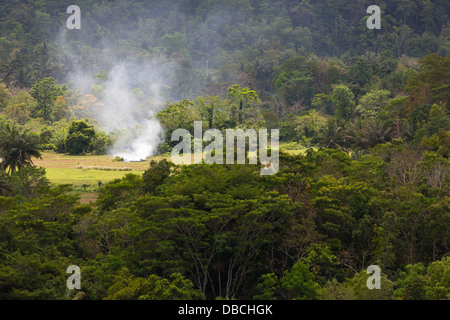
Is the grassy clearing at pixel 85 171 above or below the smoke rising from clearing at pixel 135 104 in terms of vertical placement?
below

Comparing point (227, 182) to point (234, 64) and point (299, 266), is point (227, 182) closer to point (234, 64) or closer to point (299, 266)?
point (299, 266)

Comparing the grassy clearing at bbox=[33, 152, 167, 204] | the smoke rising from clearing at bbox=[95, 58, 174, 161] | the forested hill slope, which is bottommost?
the grassy clearing at bbox=[33, 152, 167, 204]

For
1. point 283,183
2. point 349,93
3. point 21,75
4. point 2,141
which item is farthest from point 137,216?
point 21,75

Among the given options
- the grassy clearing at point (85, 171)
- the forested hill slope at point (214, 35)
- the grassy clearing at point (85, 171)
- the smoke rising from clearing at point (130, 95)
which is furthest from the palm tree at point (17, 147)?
the forested hill slope at point (214, 35)

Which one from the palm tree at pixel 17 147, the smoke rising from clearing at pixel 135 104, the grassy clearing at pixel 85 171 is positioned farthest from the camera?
the smoke rising from clearing at pixel 135 104

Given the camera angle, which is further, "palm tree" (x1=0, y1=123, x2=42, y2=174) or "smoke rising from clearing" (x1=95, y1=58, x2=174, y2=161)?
"smoke rising from clearing" (x1=95, y1=58, x2=174, y2=161)

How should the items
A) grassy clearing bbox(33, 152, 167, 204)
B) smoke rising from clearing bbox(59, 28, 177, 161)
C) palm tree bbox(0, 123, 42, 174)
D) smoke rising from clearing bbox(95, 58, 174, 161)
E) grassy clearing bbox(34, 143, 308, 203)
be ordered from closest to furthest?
palm tree bbox(0, 123, 42, 174) → grassy clearing bbox(33, 152, 167, 204) → grassy clearing bbox(34, 143, 308, 203) → smoke rising from clearing bbox(95, 58, 174, 161) → smoke rising from clearing bbox(59, 28, 177, 161)

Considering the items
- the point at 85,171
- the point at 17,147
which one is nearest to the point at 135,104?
the point at 85,171

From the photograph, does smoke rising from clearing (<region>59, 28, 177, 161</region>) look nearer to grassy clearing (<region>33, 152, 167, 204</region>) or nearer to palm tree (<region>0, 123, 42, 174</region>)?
grassy clearing (<region>33, 152, 167, 204</region>)

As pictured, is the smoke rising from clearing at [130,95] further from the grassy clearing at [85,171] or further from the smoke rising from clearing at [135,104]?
A: the grassy clearing at [85,171]

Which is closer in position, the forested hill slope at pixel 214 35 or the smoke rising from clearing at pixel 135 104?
the smoke rising from clearing at pixel 135 104

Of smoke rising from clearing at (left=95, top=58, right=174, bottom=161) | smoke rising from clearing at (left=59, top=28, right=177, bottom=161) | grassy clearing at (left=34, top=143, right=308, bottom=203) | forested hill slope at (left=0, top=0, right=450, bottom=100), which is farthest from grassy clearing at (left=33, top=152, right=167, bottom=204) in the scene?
forested hill slope at (left=0, top=0, right=450, bottom=100)

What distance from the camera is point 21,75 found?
94.7 m

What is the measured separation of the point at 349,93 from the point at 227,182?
4280 cm
